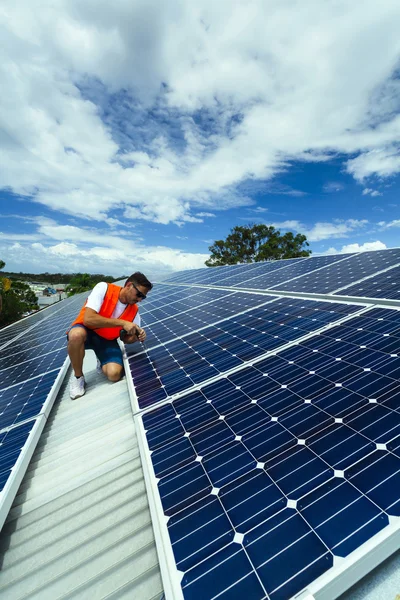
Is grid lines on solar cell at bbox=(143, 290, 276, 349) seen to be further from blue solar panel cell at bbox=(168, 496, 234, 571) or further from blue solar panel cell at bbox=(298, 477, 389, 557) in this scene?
blue solar panel cell at bbox=(298, 477, 389, 557)

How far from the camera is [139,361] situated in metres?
6.68

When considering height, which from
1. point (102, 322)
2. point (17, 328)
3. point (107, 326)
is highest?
point (102, 322)

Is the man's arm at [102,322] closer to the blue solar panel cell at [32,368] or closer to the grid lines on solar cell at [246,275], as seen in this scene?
the blue solar panel cell at [32,368]

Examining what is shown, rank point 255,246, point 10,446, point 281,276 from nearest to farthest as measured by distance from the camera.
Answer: point 10,446 < point 281,276 < point 255,246

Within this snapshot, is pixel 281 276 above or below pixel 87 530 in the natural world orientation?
above

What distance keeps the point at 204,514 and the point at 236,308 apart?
270 inches

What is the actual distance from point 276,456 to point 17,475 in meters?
3.41

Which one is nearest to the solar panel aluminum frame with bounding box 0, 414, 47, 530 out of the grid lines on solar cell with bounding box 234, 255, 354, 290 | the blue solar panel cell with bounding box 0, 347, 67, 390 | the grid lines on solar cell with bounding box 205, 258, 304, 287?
the blue solar panel cell with bounding box 0, 347, 67, 390

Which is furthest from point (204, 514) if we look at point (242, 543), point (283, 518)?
point (283, 518)

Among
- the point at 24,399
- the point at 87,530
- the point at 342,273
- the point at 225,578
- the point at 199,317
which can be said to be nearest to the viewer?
the point at 225,578

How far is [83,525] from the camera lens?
3.30 m

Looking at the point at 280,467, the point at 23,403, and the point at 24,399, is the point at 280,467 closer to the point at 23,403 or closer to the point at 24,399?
the point at 23,403

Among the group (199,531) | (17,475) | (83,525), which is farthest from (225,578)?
(17,475)

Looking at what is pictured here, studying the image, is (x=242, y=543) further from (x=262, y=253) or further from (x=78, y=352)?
(x=262, y=253)
